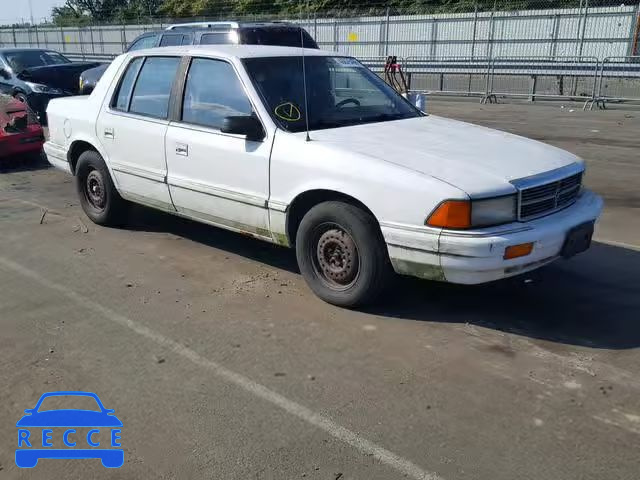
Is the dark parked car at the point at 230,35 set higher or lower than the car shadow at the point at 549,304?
→ higher

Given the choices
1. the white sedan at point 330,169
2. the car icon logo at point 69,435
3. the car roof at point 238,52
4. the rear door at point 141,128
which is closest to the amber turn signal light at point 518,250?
the white sedan at point 330,169

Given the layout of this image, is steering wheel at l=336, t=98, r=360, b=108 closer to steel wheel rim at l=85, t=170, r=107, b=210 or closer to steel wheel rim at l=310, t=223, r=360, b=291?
steel wheel rim at l=310, t=223, r=360, b=291

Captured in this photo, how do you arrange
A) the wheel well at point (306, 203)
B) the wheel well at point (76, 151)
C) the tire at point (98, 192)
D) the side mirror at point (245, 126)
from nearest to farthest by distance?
the wheel well at point (306, 203) < the side mirror at point (245, 126) < the tire at point (98, 192) < the wheel well at point (76, 151)

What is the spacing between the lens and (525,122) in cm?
1438

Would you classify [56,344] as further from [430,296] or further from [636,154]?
[636,154]

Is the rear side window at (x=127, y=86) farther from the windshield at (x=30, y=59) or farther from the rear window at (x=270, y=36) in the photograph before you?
the windshield at (x=30, y=59)

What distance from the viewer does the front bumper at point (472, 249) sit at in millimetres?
3760

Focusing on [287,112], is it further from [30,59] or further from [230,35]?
[30,59]

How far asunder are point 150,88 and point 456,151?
2817 millimetres

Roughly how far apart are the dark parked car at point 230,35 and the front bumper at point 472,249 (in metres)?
7.40

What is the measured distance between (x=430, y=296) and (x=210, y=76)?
2.41 metres

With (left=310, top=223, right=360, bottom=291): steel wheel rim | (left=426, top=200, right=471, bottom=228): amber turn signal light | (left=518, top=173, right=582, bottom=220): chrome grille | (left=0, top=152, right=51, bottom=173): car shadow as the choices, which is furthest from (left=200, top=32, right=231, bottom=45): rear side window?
(left=426, top=200, right=471, bottom=228): amber turn signal light

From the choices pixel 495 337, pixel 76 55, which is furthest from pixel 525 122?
pixel 76 55

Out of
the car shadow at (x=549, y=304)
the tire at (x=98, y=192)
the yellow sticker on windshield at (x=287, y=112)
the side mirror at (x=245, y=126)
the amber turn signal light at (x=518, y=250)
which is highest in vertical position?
the yellow sticker on windshield at (x=287, y=112)
